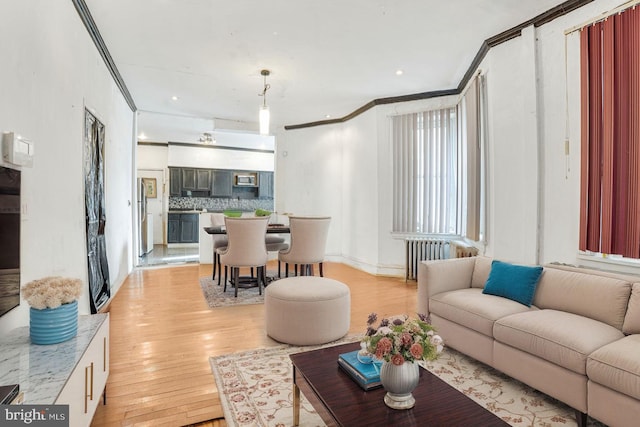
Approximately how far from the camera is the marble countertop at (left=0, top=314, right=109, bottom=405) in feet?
4.07

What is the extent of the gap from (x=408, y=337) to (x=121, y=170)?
495 centimetres

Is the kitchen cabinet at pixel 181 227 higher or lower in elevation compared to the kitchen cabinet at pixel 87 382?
higher

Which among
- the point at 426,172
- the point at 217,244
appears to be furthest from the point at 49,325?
the point at 426,172

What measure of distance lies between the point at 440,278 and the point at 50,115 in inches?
124

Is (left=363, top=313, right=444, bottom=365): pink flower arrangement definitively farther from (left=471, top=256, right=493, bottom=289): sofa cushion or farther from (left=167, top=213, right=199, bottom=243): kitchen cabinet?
(left=167, top=213, right=199, bottom=243): kitchen cabinet

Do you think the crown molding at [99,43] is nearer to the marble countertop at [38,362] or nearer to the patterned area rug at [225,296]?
the marble countertop at [38,362]

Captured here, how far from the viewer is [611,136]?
2564 mm

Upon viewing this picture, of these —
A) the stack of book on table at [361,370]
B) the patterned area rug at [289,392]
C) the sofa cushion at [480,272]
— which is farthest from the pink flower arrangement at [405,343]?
the sofa cushion at [480,272]

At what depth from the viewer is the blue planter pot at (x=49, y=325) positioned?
5.26 ft

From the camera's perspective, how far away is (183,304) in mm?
4039

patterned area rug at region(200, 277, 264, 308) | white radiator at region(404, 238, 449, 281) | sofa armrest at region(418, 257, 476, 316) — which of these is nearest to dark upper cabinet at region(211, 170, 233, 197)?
patterned area rug at region(200, 277, 264, 308)

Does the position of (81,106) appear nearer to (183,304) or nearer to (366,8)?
(183,304)

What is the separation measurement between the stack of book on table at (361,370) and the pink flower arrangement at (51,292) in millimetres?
1386

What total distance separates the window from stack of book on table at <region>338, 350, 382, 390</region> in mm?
3346
